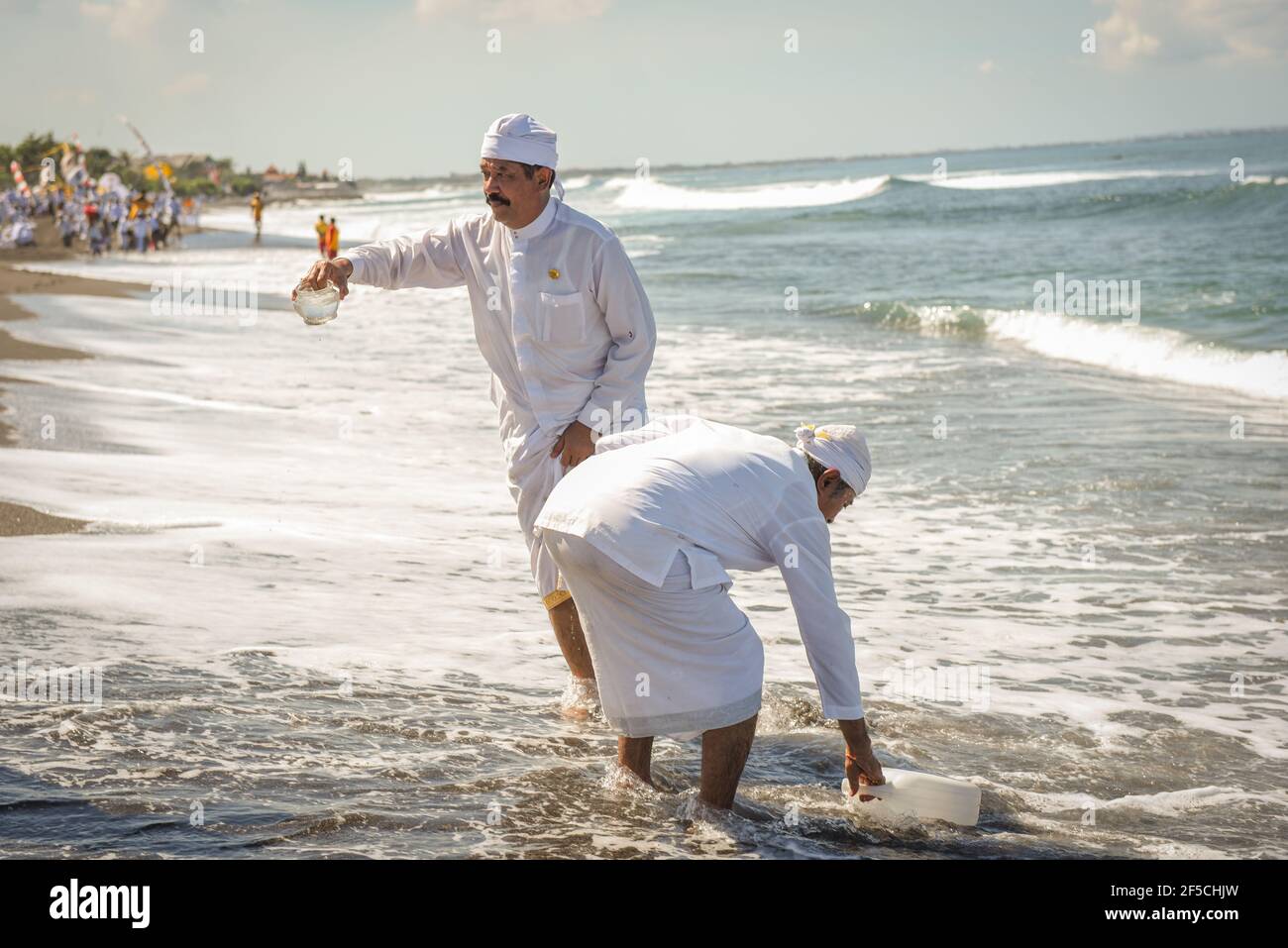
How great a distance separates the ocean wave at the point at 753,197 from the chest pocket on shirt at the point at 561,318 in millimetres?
58381

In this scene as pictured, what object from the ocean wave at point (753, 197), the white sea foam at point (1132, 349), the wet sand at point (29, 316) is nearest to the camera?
the wet sand at point (29, 316)

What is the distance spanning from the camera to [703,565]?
3.51 meters

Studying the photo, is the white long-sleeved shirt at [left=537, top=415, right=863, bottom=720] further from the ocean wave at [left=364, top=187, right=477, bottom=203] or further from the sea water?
the ocean wave at [left=364, top=187, right=477, bottom=203]

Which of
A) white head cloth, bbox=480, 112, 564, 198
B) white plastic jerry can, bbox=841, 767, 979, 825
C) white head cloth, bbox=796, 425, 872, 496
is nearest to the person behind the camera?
white head cloth, bbox=796, 425, 872, 496

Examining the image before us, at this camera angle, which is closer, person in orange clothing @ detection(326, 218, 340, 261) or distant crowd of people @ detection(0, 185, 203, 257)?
person in orange clothing @ detection(326, 218, 340, 261)

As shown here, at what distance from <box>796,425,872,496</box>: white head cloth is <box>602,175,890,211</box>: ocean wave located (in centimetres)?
5921

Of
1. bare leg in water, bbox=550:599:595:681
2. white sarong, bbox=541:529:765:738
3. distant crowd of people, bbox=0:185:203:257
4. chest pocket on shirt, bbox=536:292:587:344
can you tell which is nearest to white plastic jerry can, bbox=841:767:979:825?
white sarong, bbox=541:529:765:738

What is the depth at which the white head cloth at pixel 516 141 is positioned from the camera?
4.40 meters

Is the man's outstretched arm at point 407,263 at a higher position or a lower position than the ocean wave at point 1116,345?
higher

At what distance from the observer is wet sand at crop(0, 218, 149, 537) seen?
6742 millimetres

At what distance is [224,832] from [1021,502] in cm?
607

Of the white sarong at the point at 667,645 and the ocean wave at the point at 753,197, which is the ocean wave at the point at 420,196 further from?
the white sarong at the point at 667,645

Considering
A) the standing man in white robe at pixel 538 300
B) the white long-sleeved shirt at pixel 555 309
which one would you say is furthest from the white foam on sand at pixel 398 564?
the white long-sleeved shirt at pixel 555 309
